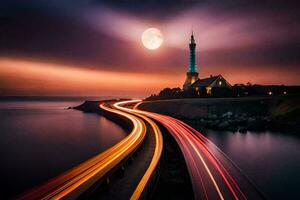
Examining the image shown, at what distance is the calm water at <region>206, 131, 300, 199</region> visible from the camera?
1026 inches

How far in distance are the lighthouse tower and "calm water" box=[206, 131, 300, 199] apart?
269 ft

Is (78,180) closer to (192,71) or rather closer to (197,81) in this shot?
(197,81)

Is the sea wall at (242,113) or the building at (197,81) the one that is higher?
the building at (197,81)

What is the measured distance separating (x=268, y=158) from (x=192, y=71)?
352 ft

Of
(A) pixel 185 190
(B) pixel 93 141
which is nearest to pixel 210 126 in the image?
(B) pixel 93 141

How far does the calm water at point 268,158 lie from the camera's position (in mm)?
26062

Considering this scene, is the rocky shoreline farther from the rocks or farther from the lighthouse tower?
the lighthouse tower

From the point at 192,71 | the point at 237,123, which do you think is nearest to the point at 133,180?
the point at 237,123

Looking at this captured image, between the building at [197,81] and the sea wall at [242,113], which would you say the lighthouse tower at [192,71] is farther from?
the sea wall at [242,113]

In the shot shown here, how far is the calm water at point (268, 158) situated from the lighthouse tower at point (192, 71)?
81.9 metres

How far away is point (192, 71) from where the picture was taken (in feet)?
468

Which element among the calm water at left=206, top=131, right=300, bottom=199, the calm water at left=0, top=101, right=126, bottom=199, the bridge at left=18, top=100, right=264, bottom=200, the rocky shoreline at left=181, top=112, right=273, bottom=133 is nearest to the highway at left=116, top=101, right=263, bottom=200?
the bridge at left=18, top=100, right=264, bottom=200

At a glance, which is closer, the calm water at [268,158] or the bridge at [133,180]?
the bridge at [133,180]

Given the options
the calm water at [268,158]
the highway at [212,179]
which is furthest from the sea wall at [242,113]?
the highway at [212,179]
